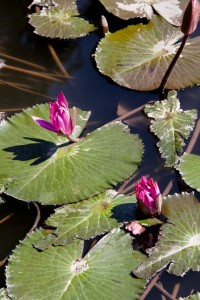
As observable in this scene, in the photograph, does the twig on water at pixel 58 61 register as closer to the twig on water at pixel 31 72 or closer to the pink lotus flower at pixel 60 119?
the twig on water at pixel 31 72

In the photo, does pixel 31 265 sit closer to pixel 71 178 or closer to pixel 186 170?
pixel 71 178

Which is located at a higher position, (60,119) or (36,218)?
(60,119)

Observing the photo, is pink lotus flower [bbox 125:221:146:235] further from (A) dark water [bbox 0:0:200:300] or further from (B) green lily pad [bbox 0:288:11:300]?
(B) green lily pad [bbox 0:288:11:300]

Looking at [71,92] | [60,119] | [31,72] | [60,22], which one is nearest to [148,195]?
[60,119]

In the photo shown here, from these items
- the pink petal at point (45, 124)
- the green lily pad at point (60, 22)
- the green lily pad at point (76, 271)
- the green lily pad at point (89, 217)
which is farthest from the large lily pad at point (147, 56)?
the green lily pad at point (76, 271)

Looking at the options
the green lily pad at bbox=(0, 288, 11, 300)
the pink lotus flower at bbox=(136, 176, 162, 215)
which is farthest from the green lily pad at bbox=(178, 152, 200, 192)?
the green lily pad at bbox=(0, 288, 11, 300)

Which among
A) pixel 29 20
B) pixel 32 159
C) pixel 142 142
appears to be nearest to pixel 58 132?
pixel 32 159

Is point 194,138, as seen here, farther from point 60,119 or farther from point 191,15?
point 60,119
